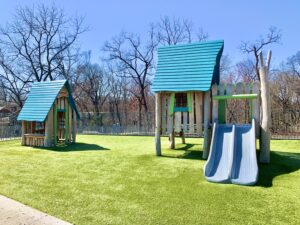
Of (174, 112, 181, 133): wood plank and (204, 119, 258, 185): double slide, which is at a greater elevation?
(174, 112, 181, 133): wood plank

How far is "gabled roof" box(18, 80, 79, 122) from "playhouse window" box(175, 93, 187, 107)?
20.2 ft

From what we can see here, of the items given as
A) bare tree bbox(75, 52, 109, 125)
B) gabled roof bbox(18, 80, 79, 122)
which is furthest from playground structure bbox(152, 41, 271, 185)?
bare tree bbox(75, 52, 109, 125)

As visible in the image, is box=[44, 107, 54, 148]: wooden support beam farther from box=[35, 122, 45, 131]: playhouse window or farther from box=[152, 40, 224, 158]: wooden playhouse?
box=[152, 40, 224, 158]: wooden playhouse

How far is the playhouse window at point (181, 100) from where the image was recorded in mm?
9602

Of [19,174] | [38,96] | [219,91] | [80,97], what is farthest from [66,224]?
[80,97]

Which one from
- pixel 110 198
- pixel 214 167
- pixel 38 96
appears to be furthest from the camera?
pixel 38 96

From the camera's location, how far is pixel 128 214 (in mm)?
4309

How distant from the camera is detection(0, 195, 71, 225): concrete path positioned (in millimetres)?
4063

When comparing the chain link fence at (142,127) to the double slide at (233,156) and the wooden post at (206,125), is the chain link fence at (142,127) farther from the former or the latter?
the double slide at (233,156)

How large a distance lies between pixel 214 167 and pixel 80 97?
3226cm

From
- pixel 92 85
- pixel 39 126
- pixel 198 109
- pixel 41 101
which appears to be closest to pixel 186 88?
pixel 198 109

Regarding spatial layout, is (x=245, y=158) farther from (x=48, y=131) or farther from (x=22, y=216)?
(x=48, y=131)

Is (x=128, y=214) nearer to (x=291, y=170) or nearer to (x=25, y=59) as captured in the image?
(x=291, y=170)

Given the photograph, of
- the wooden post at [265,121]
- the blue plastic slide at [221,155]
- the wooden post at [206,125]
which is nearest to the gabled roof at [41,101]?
the wooden post at [206,125]
